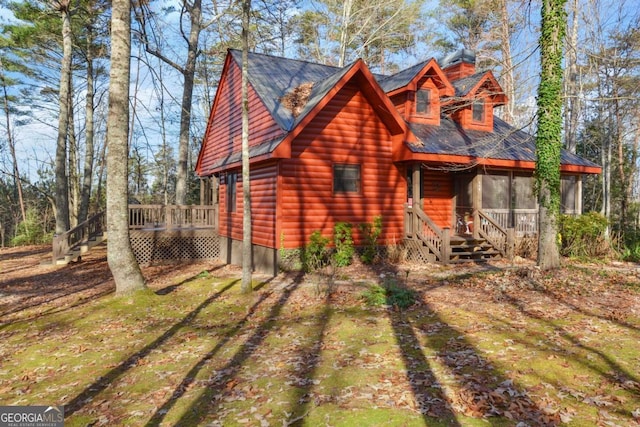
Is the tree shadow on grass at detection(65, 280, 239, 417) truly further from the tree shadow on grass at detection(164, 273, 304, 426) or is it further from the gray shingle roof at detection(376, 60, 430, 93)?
the gray shingle roof at detection(376, 60, 430, 93)

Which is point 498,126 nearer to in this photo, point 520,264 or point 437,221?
point 437,221

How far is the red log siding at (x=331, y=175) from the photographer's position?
42.4 ft

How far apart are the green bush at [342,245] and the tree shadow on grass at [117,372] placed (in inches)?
211

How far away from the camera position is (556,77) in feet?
35.8

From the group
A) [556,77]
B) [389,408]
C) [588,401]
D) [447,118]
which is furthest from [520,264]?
[389,408]

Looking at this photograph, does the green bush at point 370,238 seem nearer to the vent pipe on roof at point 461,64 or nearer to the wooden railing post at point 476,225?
the wooden railing post at point 476,225

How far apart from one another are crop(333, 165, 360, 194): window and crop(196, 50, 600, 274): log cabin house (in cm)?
4

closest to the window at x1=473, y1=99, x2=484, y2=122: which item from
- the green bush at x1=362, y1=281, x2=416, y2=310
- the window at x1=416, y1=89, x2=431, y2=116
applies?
the window at x1=416, y1=89, x2=431, y2=116

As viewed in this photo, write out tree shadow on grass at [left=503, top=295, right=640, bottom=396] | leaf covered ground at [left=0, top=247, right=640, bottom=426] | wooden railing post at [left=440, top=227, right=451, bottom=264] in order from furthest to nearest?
wooden railing post at [left=440, top=227, right=451, bottom=264] → tree shadow on grass at [left=503, top=295, right=640, bottom=396] → leaf covered ground at [left=0, top=247, right=640, bottom=426]

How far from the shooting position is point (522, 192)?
17141 mm

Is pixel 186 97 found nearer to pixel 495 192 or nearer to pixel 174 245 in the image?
pixel 174 245

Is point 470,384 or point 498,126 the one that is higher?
point 498,126

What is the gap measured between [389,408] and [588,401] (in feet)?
7.38

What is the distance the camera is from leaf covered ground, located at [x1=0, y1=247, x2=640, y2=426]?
4.59 meters
